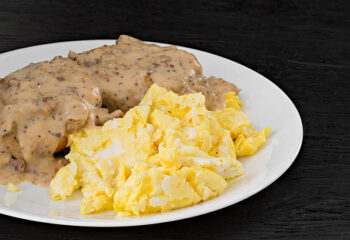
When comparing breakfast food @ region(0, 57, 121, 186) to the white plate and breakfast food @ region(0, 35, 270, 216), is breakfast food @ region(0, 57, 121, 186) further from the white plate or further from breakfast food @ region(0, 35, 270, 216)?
the white plate

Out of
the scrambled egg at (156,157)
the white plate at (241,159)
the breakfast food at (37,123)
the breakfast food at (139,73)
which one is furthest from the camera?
the breakfast food at (139,73)

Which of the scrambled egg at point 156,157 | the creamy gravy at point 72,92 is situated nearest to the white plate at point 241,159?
the scrambled egg at point 156,157

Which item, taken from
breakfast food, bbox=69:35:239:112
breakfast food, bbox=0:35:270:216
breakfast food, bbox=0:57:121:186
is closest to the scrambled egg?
breakfast food, bbox=0:35:270:216

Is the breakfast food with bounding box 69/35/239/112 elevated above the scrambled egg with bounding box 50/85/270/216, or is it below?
above

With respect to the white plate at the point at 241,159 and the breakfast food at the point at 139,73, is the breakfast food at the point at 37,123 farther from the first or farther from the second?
the breakfast food at the point at 139,73

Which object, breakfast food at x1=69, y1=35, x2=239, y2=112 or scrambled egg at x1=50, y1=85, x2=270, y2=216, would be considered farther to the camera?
breakfast food at x1=69, y1=35, x2=239, y2=112

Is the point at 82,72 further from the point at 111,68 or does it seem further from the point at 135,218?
the point at 135,218

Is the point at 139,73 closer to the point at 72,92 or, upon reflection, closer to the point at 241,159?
the point at 72,92
